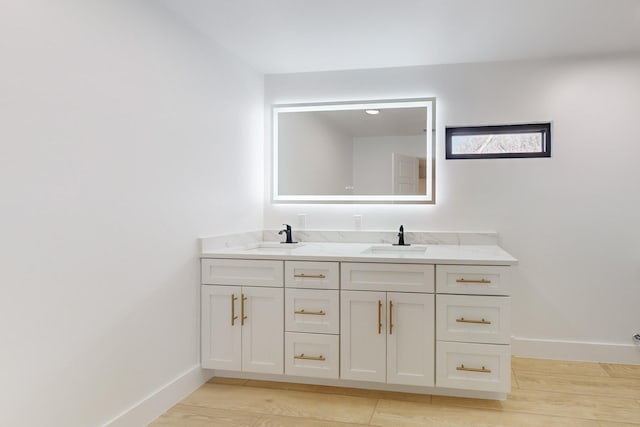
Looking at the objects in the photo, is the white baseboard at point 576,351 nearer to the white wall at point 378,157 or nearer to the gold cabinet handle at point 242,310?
the white wall at point 378,157

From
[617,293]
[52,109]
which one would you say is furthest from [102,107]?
[617,293]

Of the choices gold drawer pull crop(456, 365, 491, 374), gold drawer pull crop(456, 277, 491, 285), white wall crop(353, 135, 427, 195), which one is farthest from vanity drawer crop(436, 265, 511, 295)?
white wall crop(353, 135, 427, 195)

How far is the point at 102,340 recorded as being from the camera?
205 cm

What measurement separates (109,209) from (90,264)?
26 centimetres

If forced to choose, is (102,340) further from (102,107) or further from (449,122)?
(449,122)

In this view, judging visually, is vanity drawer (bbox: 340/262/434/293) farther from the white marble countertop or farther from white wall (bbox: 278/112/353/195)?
white wall (bbox: 278/112/353/195)

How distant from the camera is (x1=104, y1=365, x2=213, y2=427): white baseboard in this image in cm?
221

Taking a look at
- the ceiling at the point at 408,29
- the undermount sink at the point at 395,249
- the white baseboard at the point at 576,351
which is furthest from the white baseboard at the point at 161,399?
the white baseboard at the point at 576,351

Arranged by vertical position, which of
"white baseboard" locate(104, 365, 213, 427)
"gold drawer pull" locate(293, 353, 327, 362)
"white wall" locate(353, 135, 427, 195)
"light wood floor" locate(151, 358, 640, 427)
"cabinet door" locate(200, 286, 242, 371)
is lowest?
"light wood floor" locate(151, 358, 640, 427)

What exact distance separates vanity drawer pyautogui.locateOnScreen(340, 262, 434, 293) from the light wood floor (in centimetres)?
64

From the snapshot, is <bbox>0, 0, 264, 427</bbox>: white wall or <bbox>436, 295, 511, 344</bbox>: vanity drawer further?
<bbox>436, 295, 511, 344</bbox>: vanity drawer

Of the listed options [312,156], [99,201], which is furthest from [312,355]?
[312,156]

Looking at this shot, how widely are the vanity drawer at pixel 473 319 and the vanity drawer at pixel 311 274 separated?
0.61m

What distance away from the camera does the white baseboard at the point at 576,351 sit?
324 centimetres
